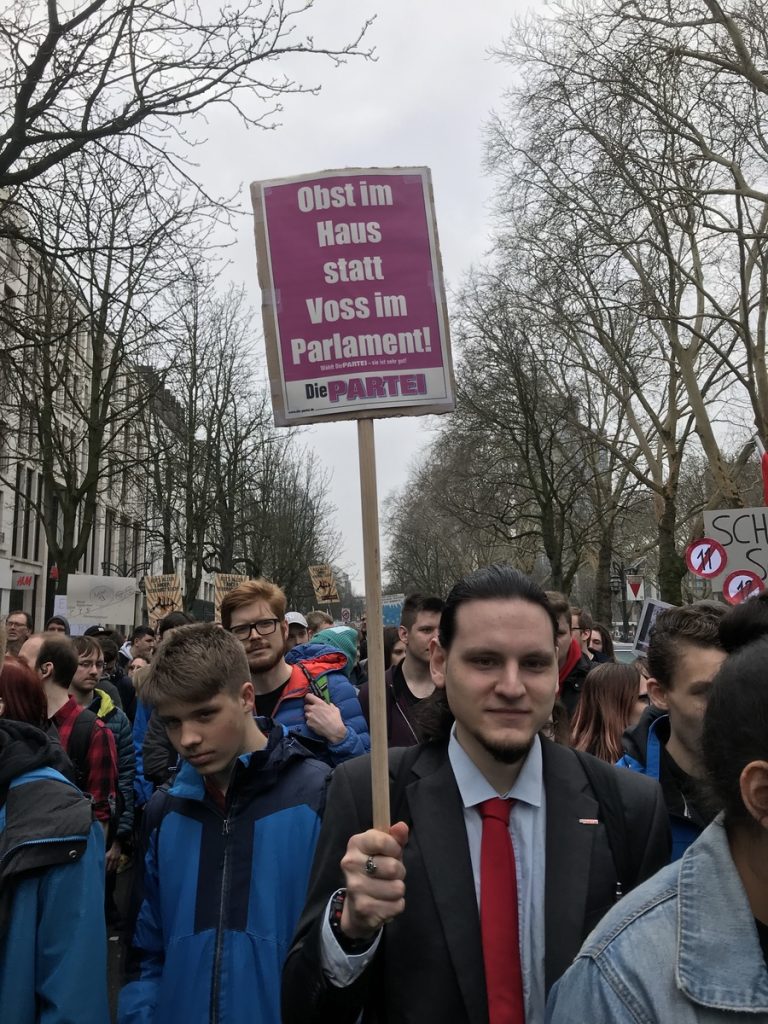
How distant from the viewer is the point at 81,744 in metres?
5.50

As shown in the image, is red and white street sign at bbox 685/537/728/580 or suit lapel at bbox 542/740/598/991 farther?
red and white street sign at bbox 685/537/728/580

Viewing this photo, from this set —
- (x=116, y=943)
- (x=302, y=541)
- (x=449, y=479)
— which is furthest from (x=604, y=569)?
(x=116, y=943)

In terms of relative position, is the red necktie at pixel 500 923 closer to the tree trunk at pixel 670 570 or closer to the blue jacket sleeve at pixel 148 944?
the blue jacket sleeve at pixel 148 944

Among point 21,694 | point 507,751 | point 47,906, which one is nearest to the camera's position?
point 507,751

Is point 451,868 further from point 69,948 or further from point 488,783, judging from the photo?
point 69,948

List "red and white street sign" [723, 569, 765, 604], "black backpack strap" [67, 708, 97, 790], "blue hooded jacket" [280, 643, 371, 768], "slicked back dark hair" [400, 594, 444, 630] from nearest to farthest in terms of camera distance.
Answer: "blue hooded jacket" [280, 643, 371, 768]
"black backpack strap" [67, 708, 97, 790]
"slicked back dark hair" [400, 594, 444, 630]
"red and white street sign" [723, 569, 765, 604]

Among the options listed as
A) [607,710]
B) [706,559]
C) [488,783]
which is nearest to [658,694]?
[607,710]

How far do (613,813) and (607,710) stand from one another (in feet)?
7.68

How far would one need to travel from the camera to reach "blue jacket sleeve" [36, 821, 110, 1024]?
7.60 feet

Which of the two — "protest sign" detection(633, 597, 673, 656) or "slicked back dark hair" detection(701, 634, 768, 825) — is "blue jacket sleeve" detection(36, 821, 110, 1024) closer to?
"slicked back dark hair" detection(701, 634, 768, 825)

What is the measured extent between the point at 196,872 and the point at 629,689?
7.32 feet

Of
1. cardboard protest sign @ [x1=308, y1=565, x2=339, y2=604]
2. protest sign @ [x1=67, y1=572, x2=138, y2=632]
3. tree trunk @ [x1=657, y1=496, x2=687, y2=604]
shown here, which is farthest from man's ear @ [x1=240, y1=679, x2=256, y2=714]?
tree trunk @ [x1=657, y1=496, x2=687, y2=604]

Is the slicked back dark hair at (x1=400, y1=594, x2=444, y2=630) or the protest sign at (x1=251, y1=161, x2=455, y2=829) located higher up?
the protest sign at (x1=251, y1=161, x2=455, y2=829)

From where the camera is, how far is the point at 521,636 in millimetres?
2188
